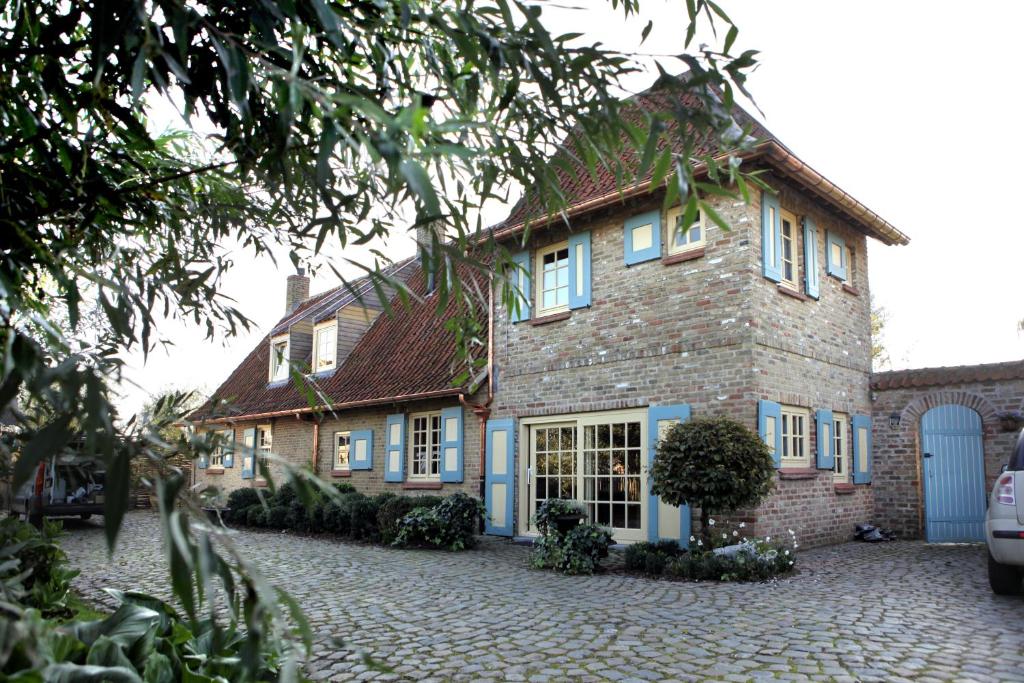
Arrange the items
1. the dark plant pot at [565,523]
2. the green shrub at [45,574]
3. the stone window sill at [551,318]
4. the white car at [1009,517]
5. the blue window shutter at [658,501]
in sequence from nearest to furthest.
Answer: the green shrub at [45,574] < the white car at [1009,517] < the dark plant pot at [565,523] < the blue window shutter at [658,501] < the stone window sill at [551,318]

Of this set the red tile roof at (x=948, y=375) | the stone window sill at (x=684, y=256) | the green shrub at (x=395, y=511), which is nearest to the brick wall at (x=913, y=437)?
the red tile roof at (x=948, y=375)

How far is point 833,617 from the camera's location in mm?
5699

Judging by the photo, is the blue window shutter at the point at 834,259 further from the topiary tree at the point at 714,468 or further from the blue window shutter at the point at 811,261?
the topiary tree at the point at 714,468

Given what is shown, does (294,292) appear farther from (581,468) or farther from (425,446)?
(581,468)

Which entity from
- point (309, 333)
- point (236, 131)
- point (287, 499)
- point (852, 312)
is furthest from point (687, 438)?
point (309, 333)

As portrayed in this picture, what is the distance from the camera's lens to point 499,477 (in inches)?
452

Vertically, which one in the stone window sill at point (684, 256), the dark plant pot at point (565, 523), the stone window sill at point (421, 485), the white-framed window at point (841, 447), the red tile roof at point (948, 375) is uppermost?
the stone window sill at point (684, 256)

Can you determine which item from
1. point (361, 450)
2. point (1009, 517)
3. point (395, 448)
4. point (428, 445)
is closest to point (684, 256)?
point (1009, 517)

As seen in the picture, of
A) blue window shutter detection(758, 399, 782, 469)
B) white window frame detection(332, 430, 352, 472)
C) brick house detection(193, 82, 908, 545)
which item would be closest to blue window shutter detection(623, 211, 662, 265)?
brick house detection(193, 82, 908, 545)

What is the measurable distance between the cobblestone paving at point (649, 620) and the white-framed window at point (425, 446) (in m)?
3.88

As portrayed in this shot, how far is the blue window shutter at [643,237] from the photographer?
9992 mm

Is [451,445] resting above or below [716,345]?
below

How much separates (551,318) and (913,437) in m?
5.67

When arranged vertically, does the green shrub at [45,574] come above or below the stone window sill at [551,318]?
below
